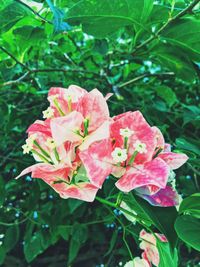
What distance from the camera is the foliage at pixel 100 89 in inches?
23.9

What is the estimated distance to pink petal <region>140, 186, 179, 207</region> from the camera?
47 centimetres

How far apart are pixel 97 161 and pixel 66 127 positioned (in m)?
0.05

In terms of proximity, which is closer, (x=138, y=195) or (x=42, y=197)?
(x=138, y=195)

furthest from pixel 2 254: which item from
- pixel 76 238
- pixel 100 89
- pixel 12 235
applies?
pixel 100 89

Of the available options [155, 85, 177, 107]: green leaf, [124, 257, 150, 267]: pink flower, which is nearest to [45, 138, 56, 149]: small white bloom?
[124, 257, 150, 267]: pink flower

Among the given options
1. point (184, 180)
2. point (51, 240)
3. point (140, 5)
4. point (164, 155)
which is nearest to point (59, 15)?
point (140, 5)

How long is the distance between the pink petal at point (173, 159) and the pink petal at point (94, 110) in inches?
2.9

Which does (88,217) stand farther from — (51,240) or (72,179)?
(72,179)

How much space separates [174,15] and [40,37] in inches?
9.3

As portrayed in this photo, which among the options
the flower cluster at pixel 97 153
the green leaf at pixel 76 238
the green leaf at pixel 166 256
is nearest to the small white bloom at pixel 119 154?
the flower cluster at pixel 97 153

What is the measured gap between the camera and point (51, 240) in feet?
3.15

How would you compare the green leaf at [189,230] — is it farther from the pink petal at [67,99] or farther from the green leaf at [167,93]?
the green leaf at [167,93]

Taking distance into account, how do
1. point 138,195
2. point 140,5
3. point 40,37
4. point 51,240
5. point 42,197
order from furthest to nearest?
1. point 42,197
2. point 51,240
3. point 40,37
4. point 140,5
5. point 138,195

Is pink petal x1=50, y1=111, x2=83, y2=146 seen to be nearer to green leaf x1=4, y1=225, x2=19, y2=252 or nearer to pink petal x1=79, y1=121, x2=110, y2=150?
pink petal x1=79, y1=121, x2=110, y2=150
